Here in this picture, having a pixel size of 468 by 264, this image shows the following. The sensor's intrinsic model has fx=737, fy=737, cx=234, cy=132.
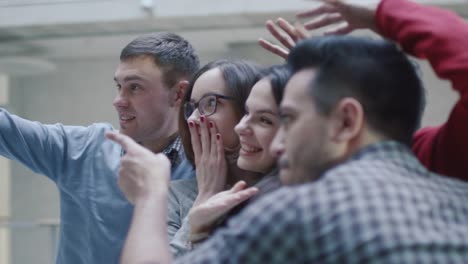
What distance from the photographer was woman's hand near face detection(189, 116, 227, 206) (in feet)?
4.89

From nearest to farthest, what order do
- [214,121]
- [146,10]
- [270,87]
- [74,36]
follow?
[270,87] → [214,121] → [146,10] → [74,36]

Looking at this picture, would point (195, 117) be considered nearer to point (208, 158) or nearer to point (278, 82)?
point (208, 158)

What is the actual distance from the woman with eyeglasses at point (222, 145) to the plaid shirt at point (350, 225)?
372mm

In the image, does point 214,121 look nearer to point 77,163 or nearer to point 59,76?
point 77,163

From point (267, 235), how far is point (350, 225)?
11 cm

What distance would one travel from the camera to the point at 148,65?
195 centimetres

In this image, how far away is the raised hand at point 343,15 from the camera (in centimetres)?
121

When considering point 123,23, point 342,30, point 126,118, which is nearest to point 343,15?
point 342,30

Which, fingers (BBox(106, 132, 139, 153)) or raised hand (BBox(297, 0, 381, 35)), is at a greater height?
raised hand (BBox(297, 0, 381, 35))

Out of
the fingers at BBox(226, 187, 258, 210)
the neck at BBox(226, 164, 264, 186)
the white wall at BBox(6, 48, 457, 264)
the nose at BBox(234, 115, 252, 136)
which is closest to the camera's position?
the fingers at BBox(226, 187, 258, 210)

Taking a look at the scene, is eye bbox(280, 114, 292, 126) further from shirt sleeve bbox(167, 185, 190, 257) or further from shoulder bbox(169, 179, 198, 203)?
shoulder bbox(169, 179, 198, 203)

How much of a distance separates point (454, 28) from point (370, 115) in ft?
0.72

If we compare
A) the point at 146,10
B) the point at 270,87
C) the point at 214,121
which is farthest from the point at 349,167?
the point at 146,10

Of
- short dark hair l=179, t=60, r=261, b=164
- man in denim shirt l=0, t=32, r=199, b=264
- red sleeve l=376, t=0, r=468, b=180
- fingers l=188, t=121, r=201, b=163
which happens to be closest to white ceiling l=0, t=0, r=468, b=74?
man in denim shirt l=0, t=32, r=199, b=264
